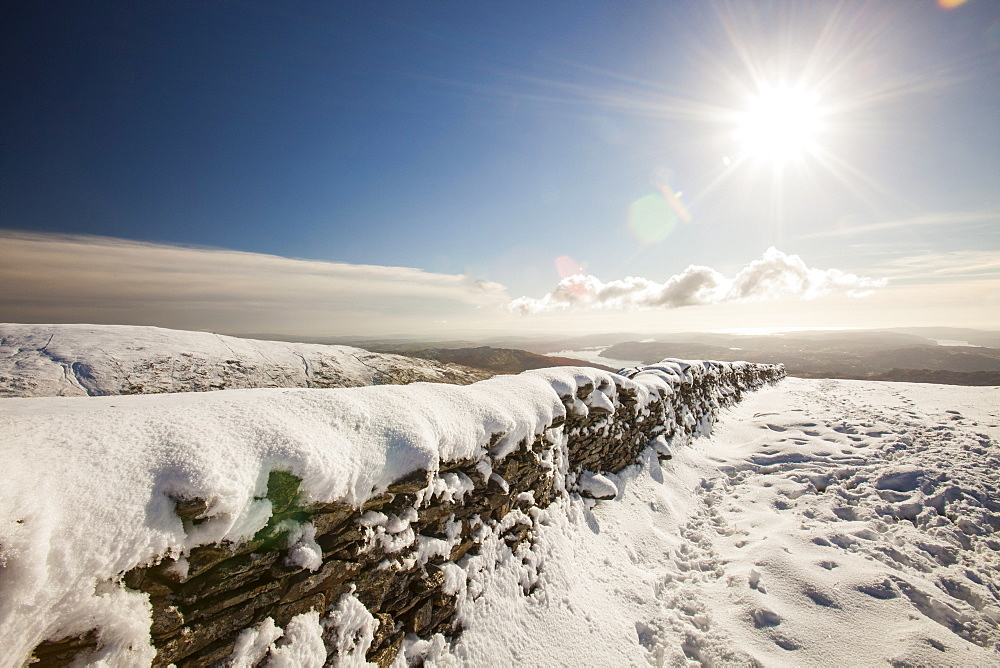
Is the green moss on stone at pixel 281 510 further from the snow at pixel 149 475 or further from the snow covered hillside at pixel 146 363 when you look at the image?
the snow covered hillside at pixel 146 363

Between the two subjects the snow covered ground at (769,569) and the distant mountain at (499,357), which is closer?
the snow covered ground at (769,569)

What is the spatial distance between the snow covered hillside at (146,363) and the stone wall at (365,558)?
5.38m

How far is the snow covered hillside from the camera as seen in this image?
17.9 feet

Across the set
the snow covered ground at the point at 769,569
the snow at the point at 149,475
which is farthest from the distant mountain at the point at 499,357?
the snow at the point at 149,475

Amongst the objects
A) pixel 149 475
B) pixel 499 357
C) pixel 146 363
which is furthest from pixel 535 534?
pixel 499 357

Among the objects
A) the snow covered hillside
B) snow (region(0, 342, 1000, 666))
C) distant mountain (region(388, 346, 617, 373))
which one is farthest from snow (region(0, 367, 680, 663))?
distant mountain (region(388, 346, 617, 373))

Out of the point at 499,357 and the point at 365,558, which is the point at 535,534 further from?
the point at 499,357

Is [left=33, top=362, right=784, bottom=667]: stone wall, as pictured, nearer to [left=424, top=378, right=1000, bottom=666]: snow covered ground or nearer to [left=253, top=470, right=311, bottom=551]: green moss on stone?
[left=253, top=470, right=311, bottom=551]: green moss on stone

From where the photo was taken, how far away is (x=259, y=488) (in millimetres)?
2555

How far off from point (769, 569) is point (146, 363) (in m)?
11.0

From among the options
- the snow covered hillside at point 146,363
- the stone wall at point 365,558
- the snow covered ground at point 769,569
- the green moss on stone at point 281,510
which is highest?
the snow covered hillside at point 146,363

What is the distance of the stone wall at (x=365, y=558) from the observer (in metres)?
2.13

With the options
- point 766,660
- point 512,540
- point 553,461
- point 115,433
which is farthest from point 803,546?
point 115,433

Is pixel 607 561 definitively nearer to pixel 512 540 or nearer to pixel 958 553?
pixel 512 540
